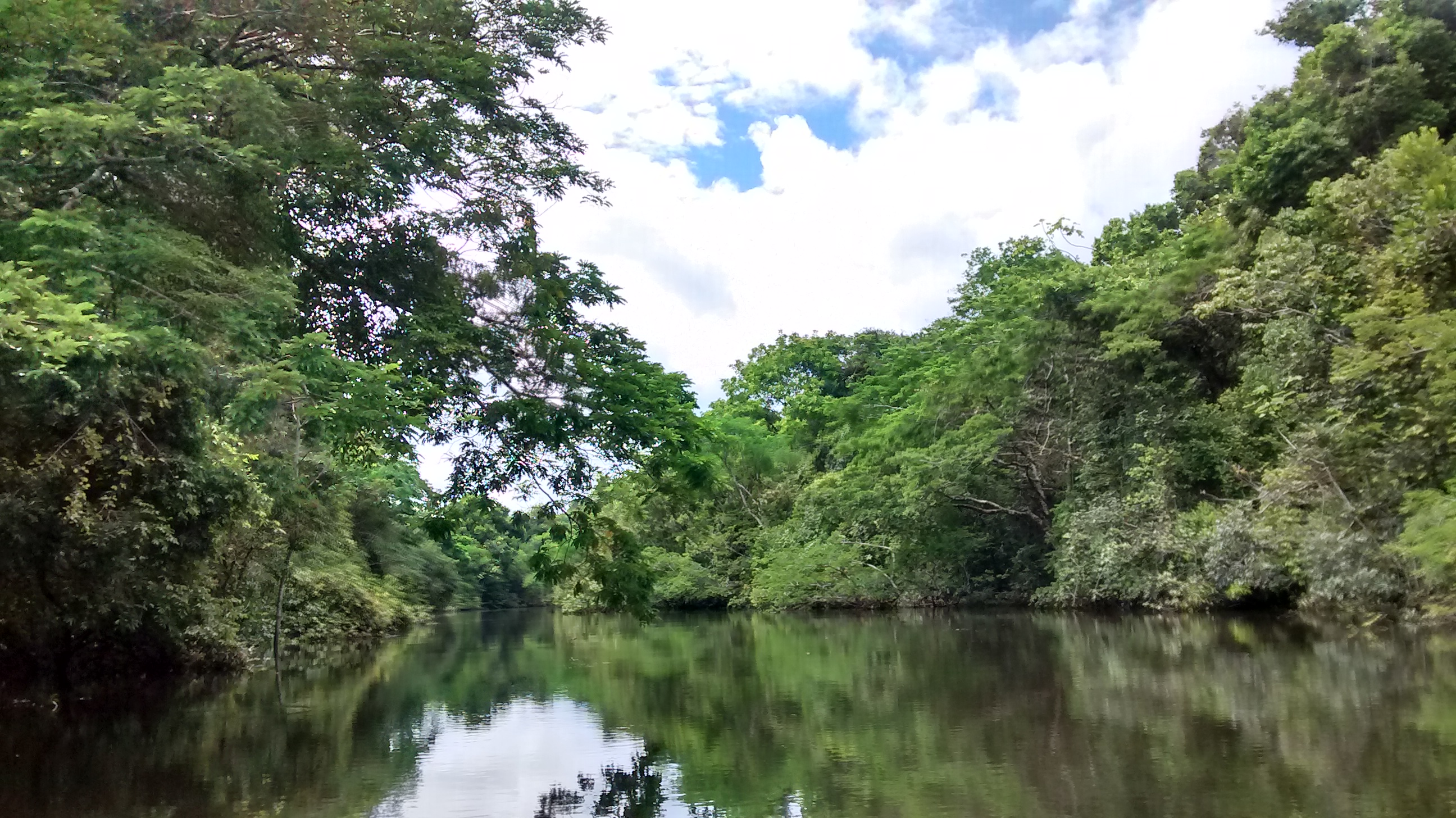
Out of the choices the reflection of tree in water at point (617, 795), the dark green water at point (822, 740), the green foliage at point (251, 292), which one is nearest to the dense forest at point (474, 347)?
the green foliage at point (251, 292)

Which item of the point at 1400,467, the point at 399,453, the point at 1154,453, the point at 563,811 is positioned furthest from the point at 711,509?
the point at 563,811

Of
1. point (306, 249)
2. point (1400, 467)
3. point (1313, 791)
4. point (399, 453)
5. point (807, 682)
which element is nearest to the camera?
point (1313, 791)

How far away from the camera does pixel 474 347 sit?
11898 mm

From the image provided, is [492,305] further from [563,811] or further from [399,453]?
[563,811]

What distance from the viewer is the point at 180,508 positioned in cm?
1247

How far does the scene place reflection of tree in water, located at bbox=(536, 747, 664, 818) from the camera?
21.5ft

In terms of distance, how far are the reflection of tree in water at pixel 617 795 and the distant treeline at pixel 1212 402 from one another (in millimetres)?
5607

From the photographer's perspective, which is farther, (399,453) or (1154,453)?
(1154,453)

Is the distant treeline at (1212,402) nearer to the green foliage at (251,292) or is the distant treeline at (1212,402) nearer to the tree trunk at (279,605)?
the green foliage at (251,292)

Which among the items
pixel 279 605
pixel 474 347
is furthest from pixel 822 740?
pixel 279 605

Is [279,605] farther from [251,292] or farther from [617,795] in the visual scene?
[617,795]

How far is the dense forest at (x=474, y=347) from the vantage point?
890cm

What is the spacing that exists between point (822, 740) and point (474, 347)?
5.85 metres

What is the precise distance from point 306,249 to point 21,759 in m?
5.69
